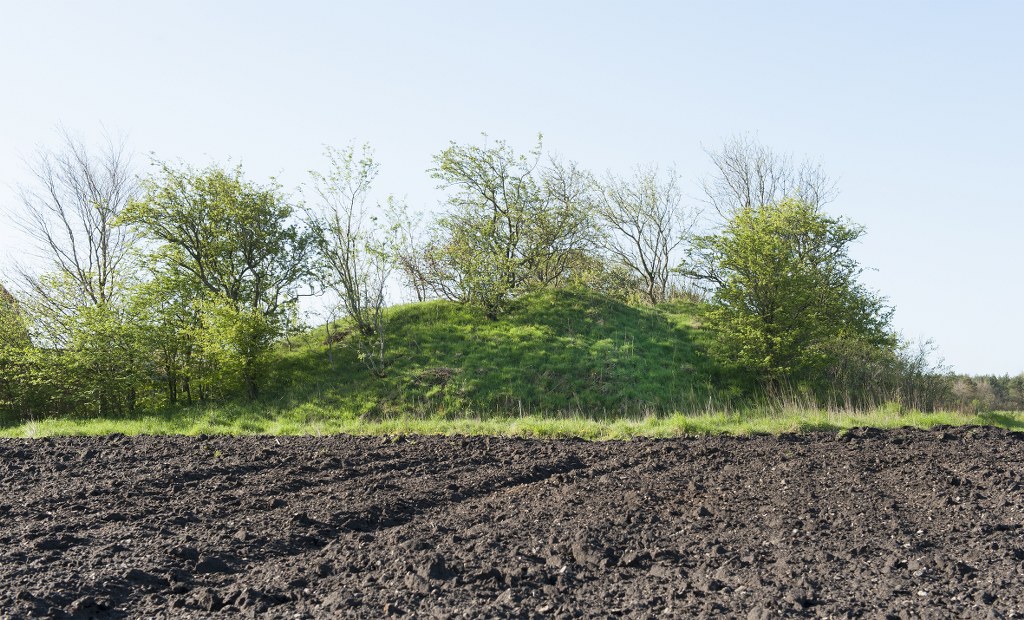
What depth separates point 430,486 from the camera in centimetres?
934

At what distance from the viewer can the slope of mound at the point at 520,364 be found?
20984 mm

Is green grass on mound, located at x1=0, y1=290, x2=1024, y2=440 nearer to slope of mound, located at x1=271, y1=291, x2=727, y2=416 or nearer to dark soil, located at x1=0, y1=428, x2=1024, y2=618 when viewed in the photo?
slope of mound, located at x1=271, y1=291, x2=727, y2=416

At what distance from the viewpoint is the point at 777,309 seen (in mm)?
21406

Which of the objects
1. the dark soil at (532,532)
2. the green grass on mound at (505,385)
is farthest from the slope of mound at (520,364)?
the dark soil at (532,532)

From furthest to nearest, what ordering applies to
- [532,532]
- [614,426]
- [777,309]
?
[777,309] < [614,426] < [532,532]

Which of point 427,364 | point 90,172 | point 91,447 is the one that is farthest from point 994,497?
point 90,172

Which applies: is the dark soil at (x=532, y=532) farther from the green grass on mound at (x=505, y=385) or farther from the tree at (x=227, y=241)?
the tree at (x=227, y=241)

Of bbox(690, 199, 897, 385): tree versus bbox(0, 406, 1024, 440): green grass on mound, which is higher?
bbox(690, 199, 897, 385): tree

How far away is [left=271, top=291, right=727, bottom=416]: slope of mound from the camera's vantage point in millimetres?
20984

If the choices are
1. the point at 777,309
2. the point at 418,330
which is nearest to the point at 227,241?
the point at 418,330

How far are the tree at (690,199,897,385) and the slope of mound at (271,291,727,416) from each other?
1825 millimetres

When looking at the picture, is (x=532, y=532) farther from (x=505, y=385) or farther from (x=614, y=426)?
(x=505, y=385)

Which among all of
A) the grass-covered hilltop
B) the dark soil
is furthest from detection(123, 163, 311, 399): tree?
the dark soil

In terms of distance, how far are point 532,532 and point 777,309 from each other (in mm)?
16322
